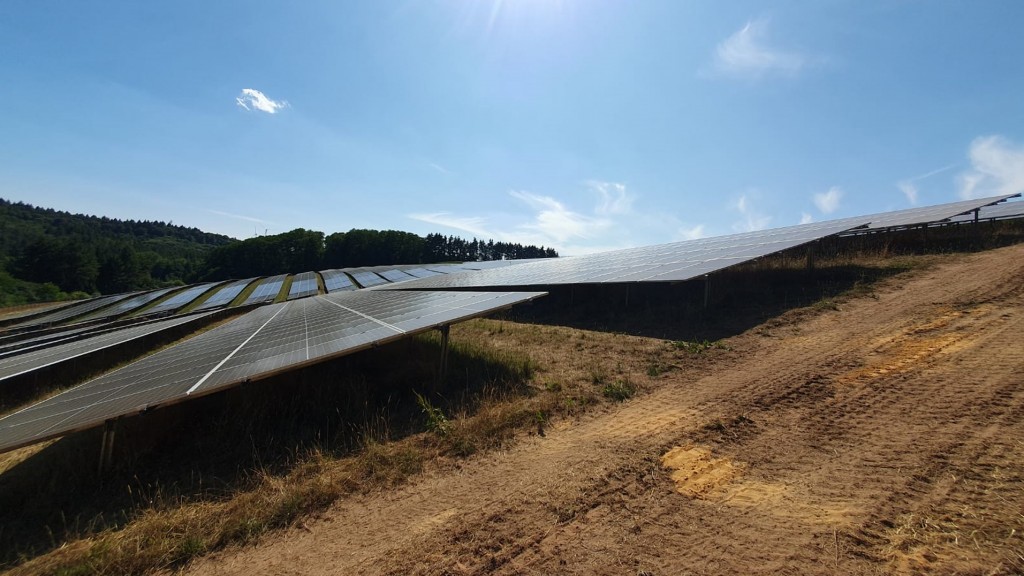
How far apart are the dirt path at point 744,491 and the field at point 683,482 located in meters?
0.03

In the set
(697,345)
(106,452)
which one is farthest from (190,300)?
(697,345)

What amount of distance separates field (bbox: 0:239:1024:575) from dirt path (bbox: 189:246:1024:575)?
0.03 metres

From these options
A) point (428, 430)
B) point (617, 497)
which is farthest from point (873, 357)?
point (428, 430)

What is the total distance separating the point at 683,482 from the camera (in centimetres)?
499

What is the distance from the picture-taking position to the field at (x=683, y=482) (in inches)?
149

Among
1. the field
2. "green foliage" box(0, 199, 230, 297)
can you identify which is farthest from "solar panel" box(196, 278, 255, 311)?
"green foliage" box(0, 199, 230, 297)

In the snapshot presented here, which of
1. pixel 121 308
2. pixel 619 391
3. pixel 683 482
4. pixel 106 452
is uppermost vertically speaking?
pixel 619 391

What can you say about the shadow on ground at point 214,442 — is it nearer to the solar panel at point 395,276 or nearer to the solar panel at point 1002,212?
the solar panel at point 1002,212

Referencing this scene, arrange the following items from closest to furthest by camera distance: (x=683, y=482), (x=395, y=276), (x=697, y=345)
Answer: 1. (x=683, y=482)
2. (x=697, y=345)
3. (x=395, y=276)

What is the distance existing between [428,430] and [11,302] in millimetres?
101611

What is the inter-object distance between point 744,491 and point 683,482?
0.70 meters

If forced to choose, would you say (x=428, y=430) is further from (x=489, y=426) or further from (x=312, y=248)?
(x=312, y=248)

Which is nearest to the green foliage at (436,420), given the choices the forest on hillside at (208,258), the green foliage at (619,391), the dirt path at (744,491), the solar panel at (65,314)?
the dirt path at (744,491)

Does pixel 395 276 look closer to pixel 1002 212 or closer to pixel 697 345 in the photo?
pixel 697 345
